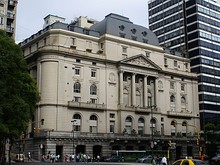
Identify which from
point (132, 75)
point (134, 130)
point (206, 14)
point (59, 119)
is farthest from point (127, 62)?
point (206, 14)

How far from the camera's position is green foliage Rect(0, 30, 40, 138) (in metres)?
38.4

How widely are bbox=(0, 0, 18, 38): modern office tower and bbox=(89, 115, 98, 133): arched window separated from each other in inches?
1007

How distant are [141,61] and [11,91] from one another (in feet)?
163

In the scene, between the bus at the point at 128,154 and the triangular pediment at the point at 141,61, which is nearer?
the bus at the point at 128,154

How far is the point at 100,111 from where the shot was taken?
7762 centimetres

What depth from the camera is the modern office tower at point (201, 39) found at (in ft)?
332

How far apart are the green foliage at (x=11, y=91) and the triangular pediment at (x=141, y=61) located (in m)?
42.1

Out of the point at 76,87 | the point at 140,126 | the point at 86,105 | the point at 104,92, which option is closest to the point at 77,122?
the point at 86,105

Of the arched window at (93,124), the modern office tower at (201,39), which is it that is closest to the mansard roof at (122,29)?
the modern office tower at (201,39)

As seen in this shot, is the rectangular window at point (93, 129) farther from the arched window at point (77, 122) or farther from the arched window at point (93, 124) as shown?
the arched window at point (77, 122)

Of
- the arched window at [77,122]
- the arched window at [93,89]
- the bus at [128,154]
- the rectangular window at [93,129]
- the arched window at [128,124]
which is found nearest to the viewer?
the bus at [128,154]

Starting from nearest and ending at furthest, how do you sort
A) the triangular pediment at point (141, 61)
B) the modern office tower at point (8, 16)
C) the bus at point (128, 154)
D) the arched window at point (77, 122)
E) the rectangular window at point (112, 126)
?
the modern office tower at point (8, 16), the bus at point (128, 154), the arched window at point (77, 122), the rectangular window at point (112, 126), the triangular pediment at point (141, 61)

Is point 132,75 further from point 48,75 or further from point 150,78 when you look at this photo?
point 48,75

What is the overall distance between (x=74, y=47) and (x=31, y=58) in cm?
994
